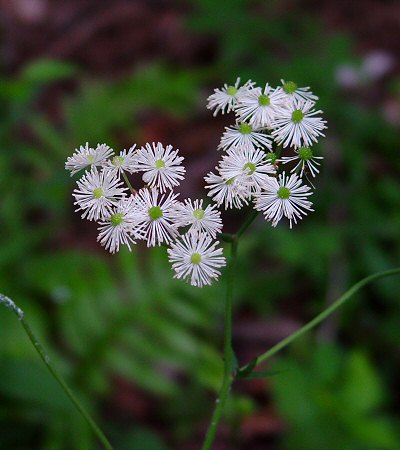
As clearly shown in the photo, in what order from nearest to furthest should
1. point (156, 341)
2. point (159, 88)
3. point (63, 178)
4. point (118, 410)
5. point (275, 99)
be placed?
point (275, 99) < point (63, 178) < point (156, 341) < point (118, 410) < point (159, 88)

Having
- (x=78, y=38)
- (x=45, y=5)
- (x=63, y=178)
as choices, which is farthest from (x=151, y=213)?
(x=45, y=5)

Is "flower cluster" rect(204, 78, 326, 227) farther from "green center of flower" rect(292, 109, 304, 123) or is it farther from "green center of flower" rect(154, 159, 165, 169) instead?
"green center of flower" rect(154, 159, 165, 169)

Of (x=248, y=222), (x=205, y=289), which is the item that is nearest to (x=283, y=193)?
(x=248, y=222)

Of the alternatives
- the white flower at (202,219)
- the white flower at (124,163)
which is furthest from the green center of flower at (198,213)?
the white flower at (124,163)

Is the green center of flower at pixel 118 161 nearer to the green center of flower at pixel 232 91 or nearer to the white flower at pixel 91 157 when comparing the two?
the white flower at pixel 91 157

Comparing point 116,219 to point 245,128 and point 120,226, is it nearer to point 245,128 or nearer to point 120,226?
point 120,226

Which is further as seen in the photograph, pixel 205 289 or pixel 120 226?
pixel 205 289

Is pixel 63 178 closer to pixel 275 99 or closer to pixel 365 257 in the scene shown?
pixel 275 99
